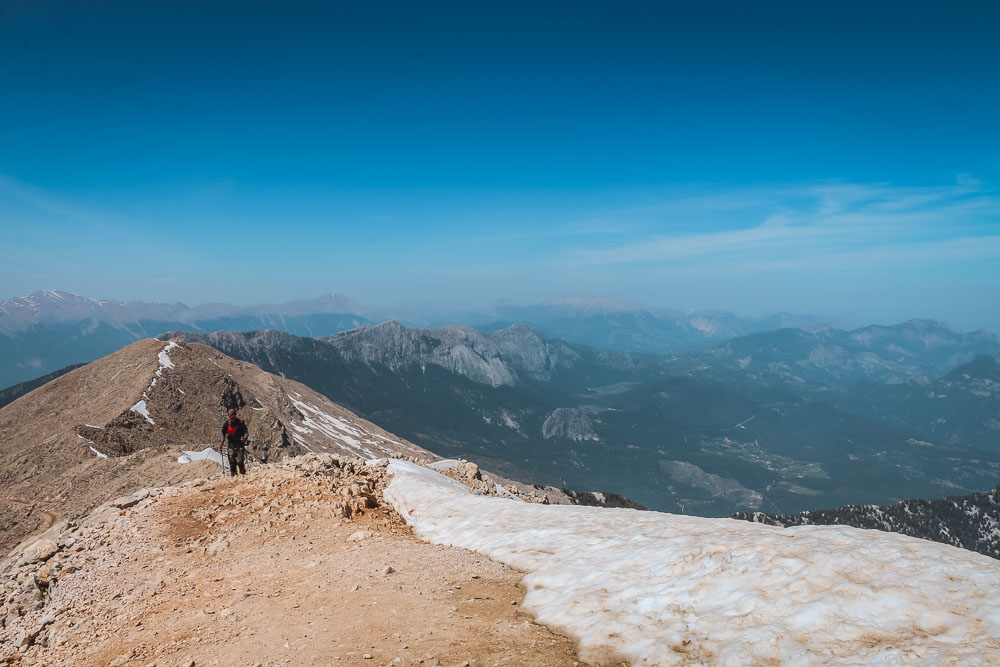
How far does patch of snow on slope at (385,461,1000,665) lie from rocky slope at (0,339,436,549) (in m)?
35.7

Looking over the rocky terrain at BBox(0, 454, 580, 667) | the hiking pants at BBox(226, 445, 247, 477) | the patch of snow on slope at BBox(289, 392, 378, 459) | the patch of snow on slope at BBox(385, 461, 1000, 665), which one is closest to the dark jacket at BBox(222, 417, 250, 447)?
the hiking pants at BBox(226, 445, 247, 477)

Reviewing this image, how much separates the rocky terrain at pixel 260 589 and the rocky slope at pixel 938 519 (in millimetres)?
113804

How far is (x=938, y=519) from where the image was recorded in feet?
373

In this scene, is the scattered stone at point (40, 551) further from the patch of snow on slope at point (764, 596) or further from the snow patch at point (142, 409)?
the snow patch at point (142, 409)

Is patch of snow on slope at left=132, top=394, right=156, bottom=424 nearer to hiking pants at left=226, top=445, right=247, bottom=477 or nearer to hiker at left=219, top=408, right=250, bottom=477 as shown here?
hiker at left=219, top=408, right=250, bottom=477

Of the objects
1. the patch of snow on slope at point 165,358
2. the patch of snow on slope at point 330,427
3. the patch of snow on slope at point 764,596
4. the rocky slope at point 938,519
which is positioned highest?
the patch of snow on slope at point 764,596

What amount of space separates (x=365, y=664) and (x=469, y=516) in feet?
30.4

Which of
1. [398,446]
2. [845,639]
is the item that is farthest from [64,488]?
[398,446]

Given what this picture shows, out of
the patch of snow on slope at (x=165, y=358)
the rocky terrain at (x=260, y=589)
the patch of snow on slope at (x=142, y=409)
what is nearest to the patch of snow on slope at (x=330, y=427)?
the patch of snow on slope at (x=165, y=358)

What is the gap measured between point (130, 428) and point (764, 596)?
8539 cm

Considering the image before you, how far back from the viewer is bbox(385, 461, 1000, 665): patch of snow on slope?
718 cm

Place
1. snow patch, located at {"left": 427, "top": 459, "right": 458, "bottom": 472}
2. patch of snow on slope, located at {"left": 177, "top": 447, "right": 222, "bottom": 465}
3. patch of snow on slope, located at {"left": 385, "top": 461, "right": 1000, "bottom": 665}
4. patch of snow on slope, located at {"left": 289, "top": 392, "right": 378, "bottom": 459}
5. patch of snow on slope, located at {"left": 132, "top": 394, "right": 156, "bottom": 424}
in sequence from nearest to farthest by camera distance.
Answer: patch of snow on slope, located at {"left": 385, "top": 461, "right": 1000, "bottom": 665} < snow patch, located at {"left": 427, "top": 459, "right": 458, "bottom": 472} < patch of snow on slope, located at {"left": 177, "top": 447, "right": 222, "bottom": 465} < patch of snow on slope, located at {"left": 132, "top": 394, "right": 156, "bottom": 424} < patch of snow on slope, located at {"left": 289, "top": 392, "right": 378, "bottom": 459}

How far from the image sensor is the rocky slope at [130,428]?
4369 centimetres

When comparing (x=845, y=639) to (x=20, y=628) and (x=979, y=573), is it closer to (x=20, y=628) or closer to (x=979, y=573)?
(x=979, y=573)
